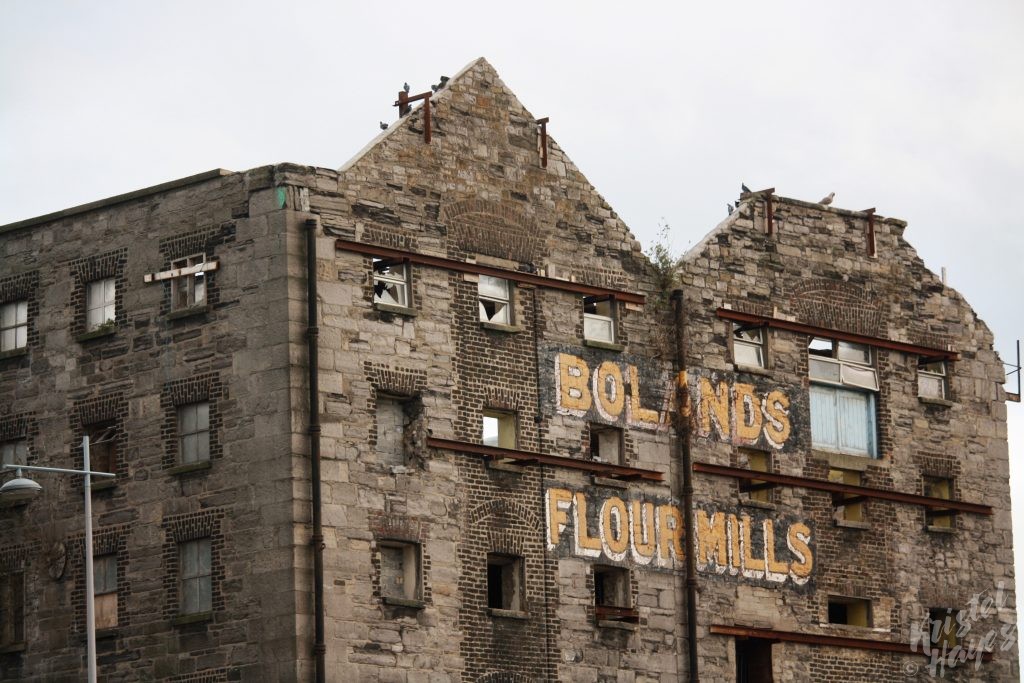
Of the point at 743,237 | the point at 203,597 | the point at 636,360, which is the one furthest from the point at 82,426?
the point at 743,237

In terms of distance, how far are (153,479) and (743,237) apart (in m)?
17.0

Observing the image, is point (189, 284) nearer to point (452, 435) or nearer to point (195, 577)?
point (195, 577)

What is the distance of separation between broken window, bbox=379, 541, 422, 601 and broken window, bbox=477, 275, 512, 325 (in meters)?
5.85

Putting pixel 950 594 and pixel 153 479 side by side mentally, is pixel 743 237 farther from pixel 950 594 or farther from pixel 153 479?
pixel 153 479

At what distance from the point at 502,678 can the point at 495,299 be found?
8.48 metres

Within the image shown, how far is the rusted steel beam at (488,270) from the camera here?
5816cm

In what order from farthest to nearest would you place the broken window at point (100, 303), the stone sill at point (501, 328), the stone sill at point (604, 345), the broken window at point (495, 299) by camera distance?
the stone sill at point (604, 345) → the broken window at point (495, 299) → the stone sill at point (501, 328) → the broken window at point (100, 303)

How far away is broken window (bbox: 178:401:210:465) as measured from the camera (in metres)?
57.6

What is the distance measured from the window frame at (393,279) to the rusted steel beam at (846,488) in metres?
9.05

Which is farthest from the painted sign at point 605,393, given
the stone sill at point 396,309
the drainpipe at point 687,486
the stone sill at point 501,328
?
the stone sill at point 396,309

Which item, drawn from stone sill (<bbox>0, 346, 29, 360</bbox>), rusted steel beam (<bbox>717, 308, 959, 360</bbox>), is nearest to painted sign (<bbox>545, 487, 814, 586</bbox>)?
rusted steel beam (<bbox>717, 308, 959, 360</bbox>)

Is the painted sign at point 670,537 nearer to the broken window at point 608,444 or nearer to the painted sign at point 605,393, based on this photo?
the broken window at point 608,444

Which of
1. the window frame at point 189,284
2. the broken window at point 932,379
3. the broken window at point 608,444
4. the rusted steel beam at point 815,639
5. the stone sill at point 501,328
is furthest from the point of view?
the broken window at point 932,379

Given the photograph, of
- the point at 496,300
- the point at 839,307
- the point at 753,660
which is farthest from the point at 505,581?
the point at 839,307
